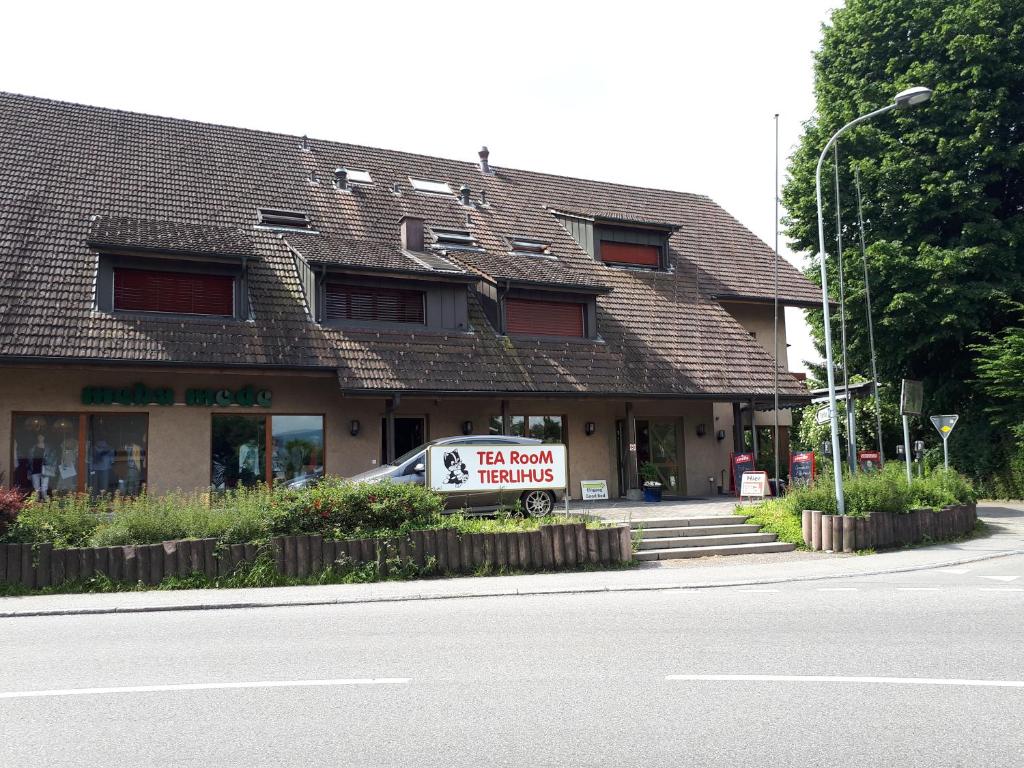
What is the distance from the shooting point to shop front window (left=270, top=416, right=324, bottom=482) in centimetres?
1930

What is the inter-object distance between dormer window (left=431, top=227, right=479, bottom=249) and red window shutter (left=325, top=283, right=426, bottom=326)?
10.4ft

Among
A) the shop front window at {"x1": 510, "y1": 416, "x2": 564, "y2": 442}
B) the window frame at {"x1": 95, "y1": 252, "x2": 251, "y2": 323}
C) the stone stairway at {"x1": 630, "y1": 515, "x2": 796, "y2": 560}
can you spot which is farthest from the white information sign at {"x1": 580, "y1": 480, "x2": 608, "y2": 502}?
the window frame at {"x1": 95, "y1": 252, "x2": 251, "y2": 323}

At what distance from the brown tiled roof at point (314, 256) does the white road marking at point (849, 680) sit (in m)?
13.0

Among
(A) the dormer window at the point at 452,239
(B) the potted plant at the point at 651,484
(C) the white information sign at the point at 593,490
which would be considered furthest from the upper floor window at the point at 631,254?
(C) the white information sign at the point at 593,490

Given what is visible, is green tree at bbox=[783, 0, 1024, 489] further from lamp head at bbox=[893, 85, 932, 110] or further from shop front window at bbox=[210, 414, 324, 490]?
shop front window at bbox=[210, 414, 324, 490]

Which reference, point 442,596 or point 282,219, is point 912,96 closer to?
point 442,596

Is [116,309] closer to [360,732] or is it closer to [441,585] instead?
[441,585]

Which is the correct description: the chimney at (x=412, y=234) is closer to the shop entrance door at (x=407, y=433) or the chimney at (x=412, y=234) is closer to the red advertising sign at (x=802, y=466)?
the shop entrance door at (x=407, y=433)

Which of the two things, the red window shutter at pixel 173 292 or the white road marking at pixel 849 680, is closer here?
the white road marking at pixel 849 680

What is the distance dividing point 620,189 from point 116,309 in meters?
18.1

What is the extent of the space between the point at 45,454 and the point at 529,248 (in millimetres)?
13531

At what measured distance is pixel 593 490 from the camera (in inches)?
829

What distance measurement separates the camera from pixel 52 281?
17.9 m

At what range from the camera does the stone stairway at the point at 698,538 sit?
15.4m
